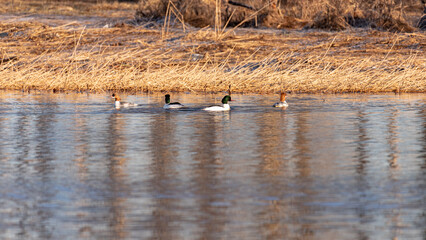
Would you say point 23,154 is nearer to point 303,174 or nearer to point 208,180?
point 208,180

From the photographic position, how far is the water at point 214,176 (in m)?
6.79

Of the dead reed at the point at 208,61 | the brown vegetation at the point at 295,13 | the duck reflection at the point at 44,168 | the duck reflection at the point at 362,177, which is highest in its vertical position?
the brown vegetation at the point at 295,13

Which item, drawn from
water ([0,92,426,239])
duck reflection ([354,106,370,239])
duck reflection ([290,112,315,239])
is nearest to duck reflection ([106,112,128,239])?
water ([0,92,426,239])

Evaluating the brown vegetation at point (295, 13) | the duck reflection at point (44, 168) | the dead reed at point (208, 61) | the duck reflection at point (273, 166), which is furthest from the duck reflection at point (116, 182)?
the brown vegetation at point (295, 13)

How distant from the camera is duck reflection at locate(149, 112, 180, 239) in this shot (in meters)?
6.77

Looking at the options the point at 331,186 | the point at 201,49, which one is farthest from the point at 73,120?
the point at 201,49

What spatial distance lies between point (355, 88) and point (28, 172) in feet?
47.8

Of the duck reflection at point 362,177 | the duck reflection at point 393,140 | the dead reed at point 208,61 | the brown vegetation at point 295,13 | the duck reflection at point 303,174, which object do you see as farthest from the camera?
the brown vegetation at point 295,13

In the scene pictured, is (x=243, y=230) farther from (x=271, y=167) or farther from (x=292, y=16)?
(x=292, y=16)

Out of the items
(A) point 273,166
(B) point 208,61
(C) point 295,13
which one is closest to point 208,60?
(B) point 208,61

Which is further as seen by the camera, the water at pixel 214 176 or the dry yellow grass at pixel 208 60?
the dry yellow grass at pixel 208 60

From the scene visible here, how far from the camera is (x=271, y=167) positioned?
9.58 metres

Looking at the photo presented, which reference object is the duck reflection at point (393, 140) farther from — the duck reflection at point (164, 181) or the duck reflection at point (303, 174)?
the duck reflection at point (164, 181)

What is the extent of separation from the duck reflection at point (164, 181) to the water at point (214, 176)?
14 mm
